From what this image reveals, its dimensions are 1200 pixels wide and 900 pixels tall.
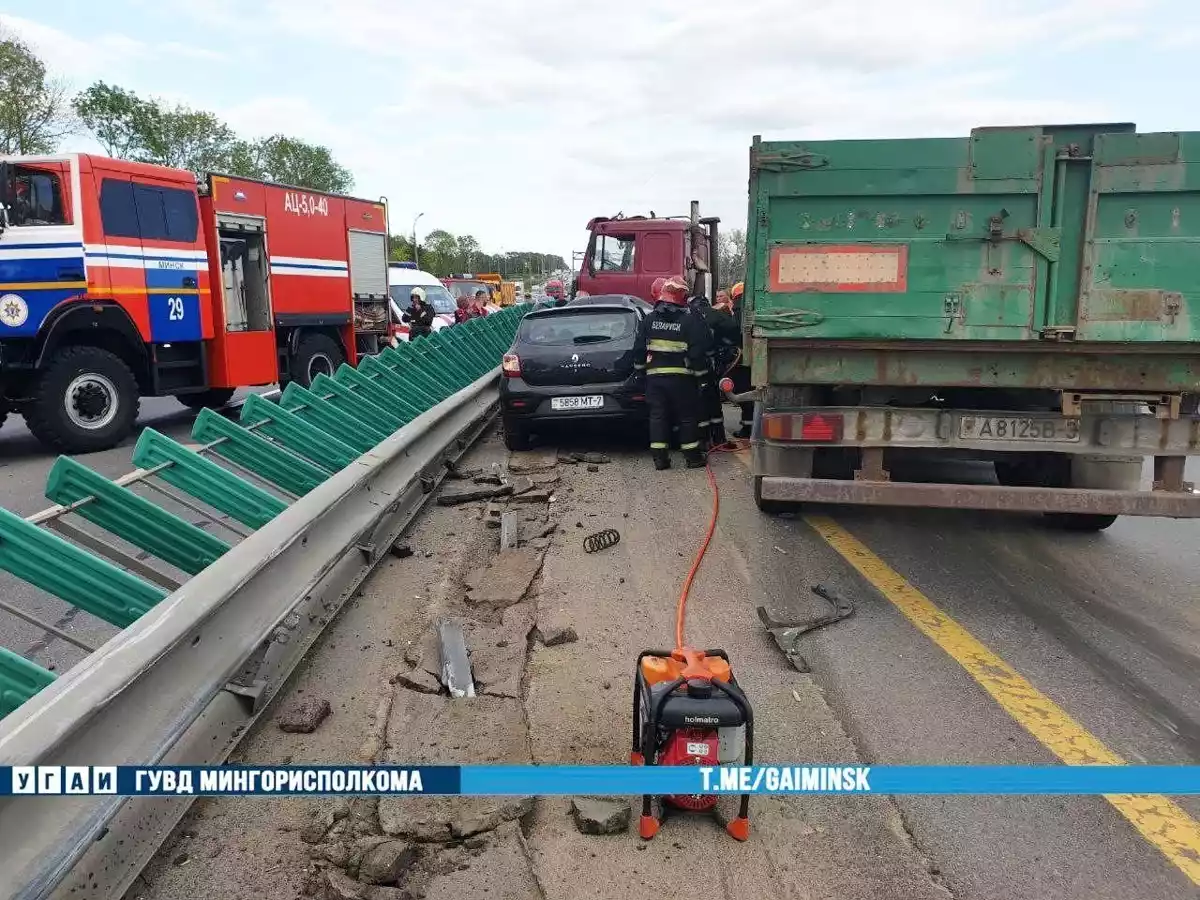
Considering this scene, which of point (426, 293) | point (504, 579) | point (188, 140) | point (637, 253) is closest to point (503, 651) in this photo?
point (504, 579)

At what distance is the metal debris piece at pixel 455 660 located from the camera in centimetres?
377

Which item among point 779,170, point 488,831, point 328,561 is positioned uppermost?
point 779,170

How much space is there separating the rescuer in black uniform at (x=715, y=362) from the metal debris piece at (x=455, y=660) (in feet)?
14.8

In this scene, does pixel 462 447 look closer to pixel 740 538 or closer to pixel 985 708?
pixel 740 538

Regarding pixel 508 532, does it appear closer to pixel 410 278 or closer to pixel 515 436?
pixel 515 436

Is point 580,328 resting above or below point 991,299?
below

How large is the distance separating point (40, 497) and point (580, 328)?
15.7 ft

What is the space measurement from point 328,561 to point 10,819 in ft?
7.32

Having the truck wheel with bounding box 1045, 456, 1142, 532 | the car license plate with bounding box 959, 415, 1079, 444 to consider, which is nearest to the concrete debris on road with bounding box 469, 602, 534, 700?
the car license plate with bounding box 959, 415, 1079, 444

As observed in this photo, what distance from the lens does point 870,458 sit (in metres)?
5.38

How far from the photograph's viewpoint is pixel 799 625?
14.6 ft

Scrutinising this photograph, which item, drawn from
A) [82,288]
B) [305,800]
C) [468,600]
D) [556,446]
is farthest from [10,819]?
[82,288]

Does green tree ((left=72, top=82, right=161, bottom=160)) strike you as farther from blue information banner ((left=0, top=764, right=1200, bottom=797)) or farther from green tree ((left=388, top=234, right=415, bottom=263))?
blue information banner ((left=0, top=764, right=1200, bottom=797))

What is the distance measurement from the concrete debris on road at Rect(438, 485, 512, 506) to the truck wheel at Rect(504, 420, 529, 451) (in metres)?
1.56
